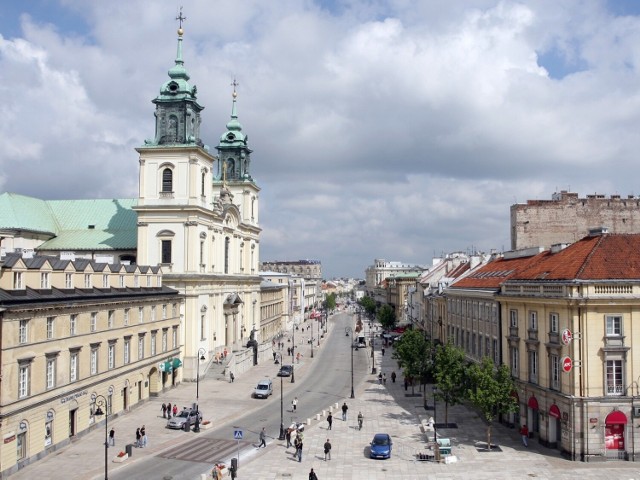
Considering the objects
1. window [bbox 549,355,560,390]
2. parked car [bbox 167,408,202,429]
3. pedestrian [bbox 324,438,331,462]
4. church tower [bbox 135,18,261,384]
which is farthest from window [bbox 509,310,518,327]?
church tower [bbox 135,18,261,384]

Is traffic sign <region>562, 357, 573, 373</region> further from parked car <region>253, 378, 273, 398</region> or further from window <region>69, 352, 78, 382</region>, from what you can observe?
parked car <region>253, 378, 273, 398</region>

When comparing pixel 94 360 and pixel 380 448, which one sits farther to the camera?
pixel 94 360

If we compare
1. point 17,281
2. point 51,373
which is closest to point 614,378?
point 51,373

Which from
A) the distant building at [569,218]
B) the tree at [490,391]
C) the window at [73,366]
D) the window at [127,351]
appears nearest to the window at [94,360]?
the window at [73,366]

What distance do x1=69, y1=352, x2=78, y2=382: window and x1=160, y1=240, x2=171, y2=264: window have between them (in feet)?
98.4

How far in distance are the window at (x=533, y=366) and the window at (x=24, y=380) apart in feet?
98.8

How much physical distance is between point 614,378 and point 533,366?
20.1 ft

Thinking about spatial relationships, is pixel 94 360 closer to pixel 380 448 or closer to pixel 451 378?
pixel 380 448

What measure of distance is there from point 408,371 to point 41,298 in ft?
106

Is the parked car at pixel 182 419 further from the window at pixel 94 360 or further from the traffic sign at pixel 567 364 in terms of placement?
the traffic sign at pixel 567 364

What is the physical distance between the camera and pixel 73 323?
144 feet

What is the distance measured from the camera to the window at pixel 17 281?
3881 cm

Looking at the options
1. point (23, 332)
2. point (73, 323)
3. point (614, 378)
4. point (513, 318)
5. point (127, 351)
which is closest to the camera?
point (614, 378)

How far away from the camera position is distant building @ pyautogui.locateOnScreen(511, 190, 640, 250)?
66.2m
